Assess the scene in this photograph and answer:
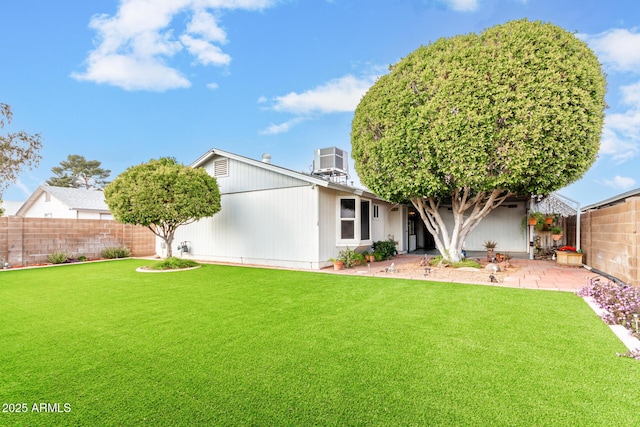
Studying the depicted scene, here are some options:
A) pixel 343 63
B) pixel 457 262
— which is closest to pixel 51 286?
pixel 457 262

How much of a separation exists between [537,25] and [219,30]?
33.6 ft

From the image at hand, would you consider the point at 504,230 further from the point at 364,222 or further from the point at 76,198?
the point at 76,198

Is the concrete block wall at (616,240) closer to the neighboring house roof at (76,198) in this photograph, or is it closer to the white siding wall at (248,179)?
the white siding wall at (248,179)

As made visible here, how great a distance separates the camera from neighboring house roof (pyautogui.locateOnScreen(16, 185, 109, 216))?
1867cm

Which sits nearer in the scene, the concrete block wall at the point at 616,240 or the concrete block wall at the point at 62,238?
the concrete block wall at the point at 616,240

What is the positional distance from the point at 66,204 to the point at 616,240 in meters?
25.5

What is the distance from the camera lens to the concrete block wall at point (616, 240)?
19.2 ft

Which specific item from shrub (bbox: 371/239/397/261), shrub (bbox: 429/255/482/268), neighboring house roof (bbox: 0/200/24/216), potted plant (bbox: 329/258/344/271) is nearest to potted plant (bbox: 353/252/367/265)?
potted plant (bbox: 329/258/344/271)

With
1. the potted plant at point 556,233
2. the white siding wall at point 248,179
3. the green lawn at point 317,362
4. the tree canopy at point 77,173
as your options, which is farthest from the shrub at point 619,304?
the tree canopy at point 77,173

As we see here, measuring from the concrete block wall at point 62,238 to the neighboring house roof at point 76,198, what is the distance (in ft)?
18.2

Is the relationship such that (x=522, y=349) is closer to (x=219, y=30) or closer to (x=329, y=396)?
(x=329, y=396)

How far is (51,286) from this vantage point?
7.16 m

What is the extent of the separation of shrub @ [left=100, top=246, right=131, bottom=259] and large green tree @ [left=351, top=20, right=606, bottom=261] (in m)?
12.8

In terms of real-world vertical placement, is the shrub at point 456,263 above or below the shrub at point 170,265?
above
